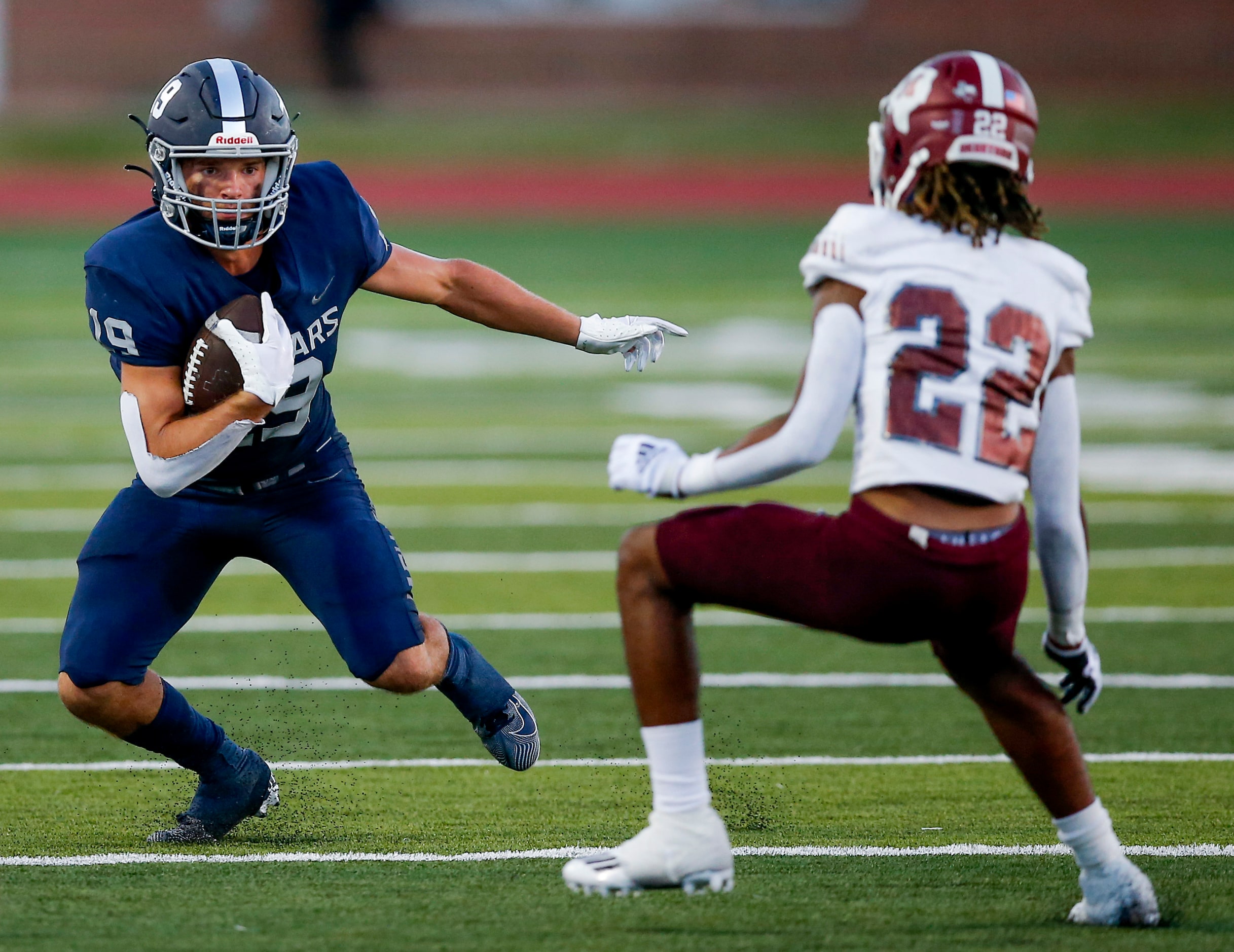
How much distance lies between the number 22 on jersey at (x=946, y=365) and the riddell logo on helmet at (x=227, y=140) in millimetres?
1345

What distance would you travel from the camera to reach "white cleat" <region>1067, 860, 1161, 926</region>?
297cm

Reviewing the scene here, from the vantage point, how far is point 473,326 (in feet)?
47.0

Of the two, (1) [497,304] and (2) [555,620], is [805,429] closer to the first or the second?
(1) [497,304]

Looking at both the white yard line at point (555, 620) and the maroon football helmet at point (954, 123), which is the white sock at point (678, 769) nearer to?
the maroon football helmet at point (954, 123)

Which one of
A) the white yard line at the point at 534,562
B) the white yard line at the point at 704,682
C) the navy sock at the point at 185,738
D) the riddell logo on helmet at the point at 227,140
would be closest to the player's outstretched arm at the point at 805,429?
the riddell logo on helmet at the point at 227,140

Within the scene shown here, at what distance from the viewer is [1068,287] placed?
2865 millimetres

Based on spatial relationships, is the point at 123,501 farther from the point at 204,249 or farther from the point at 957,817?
the point at 957,817

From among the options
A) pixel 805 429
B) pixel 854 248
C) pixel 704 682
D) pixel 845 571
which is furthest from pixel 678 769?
pixel 704 682

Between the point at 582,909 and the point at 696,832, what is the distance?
340mm

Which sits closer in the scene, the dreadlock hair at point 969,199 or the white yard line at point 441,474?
the dreadlock hair at point 969,199

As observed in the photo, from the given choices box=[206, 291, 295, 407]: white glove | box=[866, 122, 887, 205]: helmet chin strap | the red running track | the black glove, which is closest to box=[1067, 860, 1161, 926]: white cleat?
the black glove

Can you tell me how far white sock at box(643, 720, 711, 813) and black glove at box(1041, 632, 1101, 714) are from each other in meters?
0.66

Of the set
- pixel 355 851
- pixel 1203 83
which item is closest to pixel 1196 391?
pixel 355 851

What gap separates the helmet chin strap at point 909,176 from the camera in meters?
2.82
